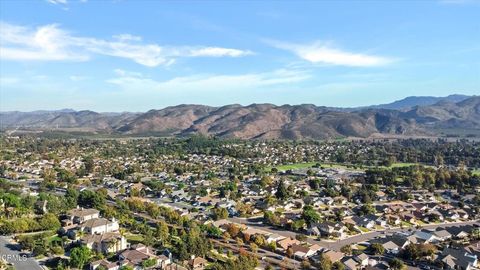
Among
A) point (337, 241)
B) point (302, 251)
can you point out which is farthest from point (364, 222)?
point (302, 251)

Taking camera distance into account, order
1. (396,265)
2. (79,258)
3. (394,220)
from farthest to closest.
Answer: (394,220) < (396,265) < (79,258)

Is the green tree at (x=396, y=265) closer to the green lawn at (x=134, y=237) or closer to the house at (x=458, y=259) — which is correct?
the house at (x=458, y=259)

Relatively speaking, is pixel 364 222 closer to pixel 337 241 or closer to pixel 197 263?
pixel 337 241

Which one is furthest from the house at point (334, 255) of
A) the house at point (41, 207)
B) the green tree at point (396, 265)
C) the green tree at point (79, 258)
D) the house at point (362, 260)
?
the house at point (41, 207)

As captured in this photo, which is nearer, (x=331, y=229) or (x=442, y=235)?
(x=442, y=235)

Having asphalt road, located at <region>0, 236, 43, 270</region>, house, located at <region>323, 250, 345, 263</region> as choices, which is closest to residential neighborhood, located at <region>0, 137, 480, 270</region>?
house, located at <region>323, 250, 345, 263</region>

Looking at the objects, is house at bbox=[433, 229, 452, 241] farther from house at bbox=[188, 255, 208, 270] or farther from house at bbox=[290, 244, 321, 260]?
house at bbox=[188, 255, 208, 270]

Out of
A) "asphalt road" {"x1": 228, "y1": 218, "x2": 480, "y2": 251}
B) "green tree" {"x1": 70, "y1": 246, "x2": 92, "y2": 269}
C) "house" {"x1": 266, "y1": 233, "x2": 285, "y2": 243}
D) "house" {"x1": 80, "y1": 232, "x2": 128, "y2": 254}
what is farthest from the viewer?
A: "asphalt road" {"x1": 228, "y1": 218, "x2": 480, "y2": 251}
